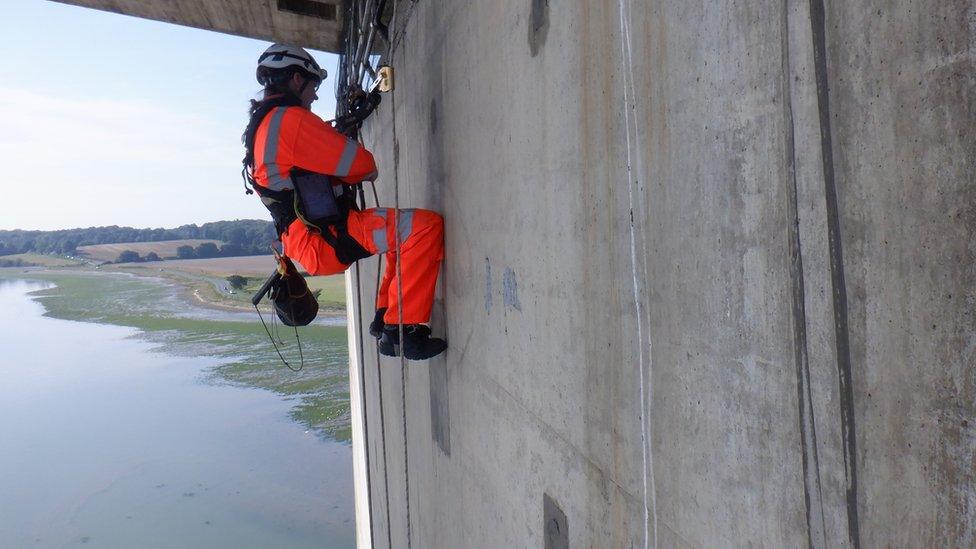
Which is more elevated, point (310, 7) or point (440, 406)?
point (310, 7)

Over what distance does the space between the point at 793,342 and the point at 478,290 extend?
137cm

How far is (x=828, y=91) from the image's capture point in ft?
2.44

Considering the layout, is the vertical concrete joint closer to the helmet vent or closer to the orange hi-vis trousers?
the orange hi-vis trousers

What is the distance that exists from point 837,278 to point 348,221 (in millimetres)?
2080

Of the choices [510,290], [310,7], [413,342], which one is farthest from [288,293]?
[310,7]

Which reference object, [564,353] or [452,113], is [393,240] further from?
[564,353]

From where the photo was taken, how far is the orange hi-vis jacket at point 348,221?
2.33 m

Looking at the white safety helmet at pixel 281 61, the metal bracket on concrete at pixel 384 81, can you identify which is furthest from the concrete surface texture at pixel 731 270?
the metal bracket on concrete at pixel 384 81

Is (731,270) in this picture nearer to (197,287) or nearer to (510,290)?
(510,290)

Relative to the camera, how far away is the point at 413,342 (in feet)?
8.32

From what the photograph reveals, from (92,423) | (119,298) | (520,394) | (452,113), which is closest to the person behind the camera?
(520,394)

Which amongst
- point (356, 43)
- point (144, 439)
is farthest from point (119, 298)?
point (356, 43)

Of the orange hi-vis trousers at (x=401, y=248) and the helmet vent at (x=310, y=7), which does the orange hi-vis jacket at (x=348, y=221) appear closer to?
the orange hi-vis trousers at (x=401, y=248)

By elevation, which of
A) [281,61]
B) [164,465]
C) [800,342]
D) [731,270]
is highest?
[281,61]
